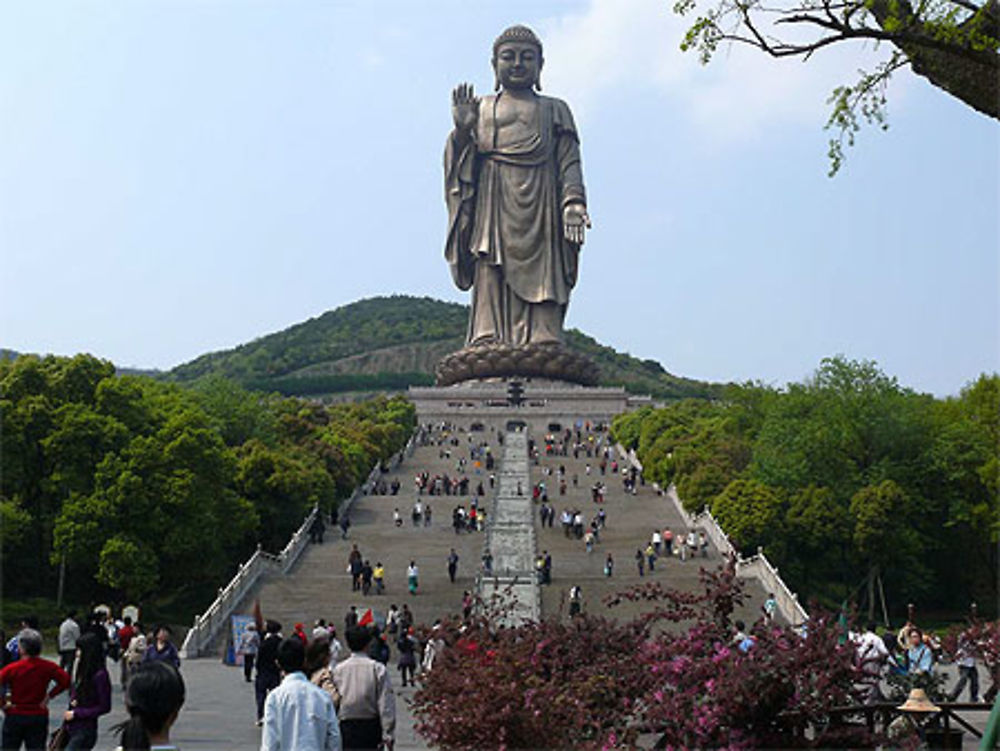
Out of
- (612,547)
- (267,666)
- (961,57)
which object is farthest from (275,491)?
(961,57)

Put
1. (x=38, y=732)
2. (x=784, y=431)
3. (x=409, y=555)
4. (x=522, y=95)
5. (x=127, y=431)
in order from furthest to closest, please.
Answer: (x=522, y=95)
(x=784, y=431)
(x=409, y=555)
(x=127, y=431)
(x=38, y=732)

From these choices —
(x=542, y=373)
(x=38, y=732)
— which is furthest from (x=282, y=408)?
(x=38, y=732)

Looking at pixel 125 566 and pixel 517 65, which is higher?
pixel 517 65

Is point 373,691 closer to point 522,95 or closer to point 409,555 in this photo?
point 409,555

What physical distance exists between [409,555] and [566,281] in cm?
2891

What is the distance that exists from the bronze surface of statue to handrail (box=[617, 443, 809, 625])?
2120 cm

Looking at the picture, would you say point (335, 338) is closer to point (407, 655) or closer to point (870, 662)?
point (407, 655)

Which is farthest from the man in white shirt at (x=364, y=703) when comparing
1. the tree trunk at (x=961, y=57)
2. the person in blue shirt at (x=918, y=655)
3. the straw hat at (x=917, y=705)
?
the person in blue shirt at (x=918, y=655)

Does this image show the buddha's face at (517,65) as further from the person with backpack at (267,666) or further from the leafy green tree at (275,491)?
the person with backpack at (267,666)

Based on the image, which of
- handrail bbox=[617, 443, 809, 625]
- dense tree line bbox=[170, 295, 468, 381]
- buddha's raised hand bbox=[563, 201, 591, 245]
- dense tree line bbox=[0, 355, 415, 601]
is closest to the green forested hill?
dense tree line bbox=[170, 295, 468, 381]

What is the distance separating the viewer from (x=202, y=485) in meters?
22.6

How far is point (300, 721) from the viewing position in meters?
4.92

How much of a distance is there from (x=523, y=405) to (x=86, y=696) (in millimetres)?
44147

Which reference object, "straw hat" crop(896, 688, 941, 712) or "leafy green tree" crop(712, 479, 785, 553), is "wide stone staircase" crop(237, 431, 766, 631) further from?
"straw hat" crop(896, 688, 941, 712)
